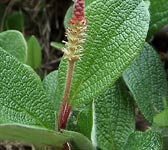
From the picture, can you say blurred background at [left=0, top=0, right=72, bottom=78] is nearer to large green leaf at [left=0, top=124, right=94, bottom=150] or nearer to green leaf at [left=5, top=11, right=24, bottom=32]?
green leaf at [left=5, top=11, right=24, bottom=32]

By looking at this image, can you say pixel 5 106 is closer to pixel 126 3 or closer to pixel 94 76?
pixel 94 76

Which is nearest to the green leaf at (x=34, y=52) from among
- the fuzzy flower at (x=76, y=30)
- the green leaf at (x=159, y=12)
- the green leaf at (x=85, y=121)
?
the green leaf at (x=159, y=12)

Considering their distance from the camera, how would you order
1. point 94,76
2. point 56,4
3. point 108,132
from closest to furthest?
point 94,76
point 108,132
point 56,4

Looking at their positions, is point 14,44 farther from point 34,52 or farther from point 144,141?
point 144,141

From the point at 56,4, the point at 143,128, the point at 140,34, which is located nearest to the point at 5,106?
the point at 140,34

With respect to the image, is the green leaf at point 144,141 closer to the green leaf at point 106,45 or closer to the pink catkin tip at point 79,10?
the green leaf at point 106,45
